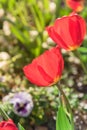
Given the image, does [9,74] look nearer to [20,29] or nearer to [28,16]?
[20,29]

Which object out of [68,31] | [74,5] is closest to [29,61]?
[74,5]

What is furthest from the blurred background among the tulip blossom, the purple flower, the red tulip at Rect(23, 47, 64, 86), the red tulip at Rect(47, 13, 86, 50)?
the red tulip at Rect(23, 47, 64, 86)

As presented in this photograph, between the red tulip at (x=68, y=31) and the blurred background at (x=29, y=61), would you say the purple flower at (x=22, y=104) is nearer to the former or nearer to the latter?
the blurred background at (x=29, y=61)

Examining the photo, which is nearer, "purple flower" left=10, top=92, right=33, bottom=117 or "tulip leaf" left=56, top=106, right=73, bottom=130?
"tulip leaf" left=56, top=106, right=73, bottom=130

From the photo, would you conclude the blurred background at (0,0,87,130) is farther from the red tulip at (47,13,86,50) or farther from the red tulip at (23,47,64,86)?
the red tulip at (23,47,64,86)

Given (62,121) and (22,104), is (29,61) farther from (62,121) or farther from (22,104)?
(62,121)

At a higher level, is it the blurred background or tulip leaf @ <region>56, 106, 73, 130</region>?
tulip leaf @ <region>56, 106, 73, 130</region>

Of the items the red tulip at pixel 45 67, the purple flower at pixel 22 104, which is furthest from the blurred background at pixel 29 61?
the red tulip at pixel 45 67
